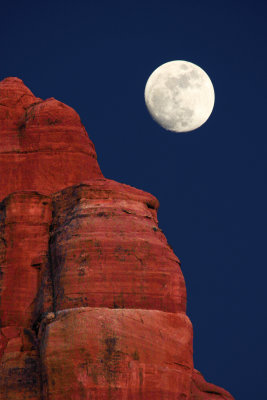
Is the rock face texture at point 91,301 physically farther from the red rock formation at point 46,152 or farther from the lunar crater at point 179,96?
the lunar crater at point 179,96

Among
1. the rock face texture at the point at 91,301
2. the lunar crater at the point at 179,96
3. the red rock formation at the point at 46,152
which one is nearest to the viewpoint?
the rock face texture at the point at 91,301

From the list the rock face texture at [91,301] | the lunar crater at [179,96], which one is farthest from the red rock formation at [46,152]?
the lunar crater at [179,96]

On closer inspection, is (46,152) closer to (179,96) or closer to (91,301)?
(91,301)

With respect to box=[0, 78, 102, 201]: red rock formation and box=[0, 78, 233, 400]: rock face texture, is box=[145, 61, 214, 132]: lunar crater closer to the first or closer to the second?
box=[0, 78, 102, 201]: red rock formation

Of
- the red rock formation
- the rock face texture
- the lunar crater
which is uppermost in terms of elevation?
the lunar crater

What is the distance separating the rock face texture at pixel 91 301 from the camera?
35.3 meters

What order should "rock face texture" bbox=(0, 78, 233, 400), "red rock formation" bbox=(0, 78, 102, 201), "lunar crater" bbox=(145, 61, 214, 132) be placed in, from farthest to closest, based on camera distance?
"lunar crater" bbox=(145, 61, 214, 132) → "red rock formation" bbox=(0, 78, 102, 201) → "rock face texture" bbox=(0, 78, 233, 400)

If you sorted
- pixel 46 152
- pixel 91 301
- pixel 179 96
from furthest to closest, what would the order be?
pixel 179 96, pixel 46 152, pixel 91 301

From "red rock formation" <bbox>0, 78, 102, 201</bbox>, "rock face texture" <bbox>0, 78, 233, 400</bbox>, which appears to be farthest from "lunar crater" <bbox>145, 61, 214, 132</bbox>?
"rock face texture" <bbox>0, 78, 233, 400</bbox>

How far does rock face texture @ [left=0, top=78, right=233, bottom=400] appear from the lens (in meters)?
35.3

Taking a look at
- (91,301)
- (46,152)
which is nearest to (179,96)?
(46,152)

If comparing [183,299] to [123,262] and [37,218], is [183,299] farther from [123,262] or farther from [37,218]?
[37,218]

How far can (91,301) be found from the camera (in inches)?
1448

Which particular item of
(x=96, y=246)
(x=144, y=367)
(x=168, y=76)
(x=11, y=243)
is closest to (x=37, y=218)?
(x=11, y=243)
